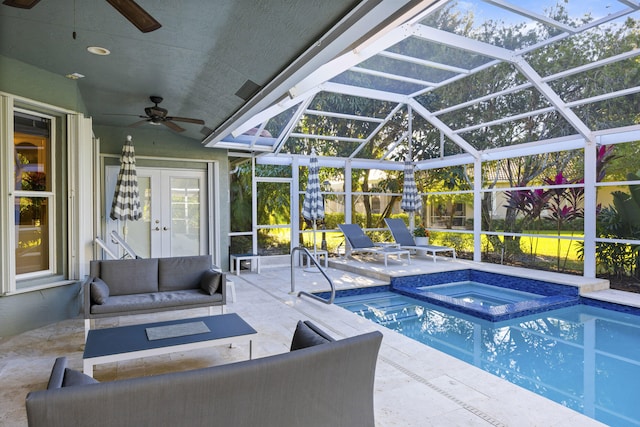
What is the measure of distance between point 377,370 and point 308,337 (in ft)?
5.33

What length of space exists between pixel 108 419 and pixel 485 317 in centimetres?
543

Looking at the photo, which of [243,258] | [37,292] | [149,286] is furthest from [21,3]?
[243,258]

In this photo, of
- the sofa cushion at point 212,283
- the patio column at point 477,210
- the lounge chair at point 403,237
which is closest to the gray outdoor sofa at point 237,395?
the sofa cushion at point 212,283

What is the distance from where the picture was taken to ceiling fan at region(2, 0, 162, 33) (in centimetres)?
234

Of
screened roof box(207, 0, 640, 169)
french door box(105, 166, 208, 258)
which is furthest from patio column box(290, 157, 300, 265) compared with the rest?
french door box(105, 166, 208, 258)

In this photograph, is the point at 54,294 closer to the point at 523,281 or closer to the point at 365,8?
the point at 365,8

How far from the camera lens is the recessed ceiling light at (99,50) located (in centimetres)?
394

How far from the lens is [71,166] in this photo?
5.19 m

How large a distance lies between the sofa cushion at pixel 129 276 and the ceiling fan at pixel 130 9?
10.2 feet

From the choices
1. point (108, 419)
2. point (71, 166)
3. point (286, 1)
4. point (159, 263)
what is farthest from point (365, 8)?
point (71, 166)

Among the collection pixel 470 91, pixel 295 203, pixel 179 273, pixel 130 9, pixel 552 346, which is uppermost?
pixel 470 91

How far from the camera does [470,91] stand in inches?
305

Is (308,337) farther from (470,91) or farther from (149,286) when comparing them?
(470,91)

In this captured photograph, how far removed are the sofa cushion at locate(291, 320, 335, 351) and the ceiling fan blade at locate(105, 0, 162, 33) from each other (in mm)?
2238
